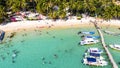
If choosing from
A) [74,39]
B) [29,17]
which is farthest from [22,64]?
[29,17]

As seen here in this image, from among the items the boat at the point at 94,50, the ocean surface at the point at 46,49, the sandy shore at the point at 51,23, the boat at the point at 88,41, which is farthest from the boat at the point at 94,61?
the sandy shore at the point at 51,23

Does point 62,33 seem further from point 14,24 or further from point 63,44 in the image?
point 14,24

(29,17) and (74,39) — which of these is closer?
(74,39)

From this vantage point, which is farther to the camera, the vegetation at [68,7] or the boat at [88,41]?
the vegetation at [68,7]

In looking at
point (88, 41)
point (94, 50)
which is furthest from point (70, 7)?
point (94, 50)

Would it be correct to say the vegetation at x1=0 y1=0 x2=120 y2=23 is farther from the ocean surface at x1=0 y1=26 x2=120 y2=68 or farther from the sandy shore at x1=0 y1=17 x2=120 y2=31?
the ocean surface at x1=0 y1=26 x2=120 y2=68

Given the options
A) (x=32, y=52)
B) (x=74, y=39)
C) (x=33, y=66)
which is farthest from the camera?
(x=74, y=39)

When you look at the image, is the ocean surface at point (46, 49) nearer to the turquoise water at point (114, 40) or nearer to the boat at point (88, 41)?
the turquoise water at point (114, 40)
